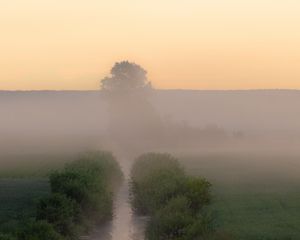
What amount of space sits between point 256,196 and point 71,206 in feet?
47.8

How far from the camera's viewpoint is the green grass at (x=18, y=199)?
3517 centimetres

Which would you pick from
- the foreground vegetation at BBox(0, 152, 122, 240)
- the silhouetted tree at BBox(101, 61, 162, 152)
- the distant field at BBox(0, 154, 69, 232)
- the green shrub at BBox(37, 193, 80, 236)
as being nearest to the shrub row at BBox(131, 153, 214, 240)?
the foreground vegetation at BBox(0, 152, 122, 240)

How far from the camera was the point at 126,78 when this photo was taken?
129375mm

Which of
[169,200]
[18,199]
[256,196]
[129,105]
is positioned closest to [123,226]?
[169,200]

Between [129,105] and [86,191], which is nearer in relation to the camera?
[86,191]

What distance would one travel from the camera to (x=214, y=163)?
270 feet

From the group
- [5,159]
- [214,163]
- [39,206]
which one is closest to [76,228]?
[39,206]

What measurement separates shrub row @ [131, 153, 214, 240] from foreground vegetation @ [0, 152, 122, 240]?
233 centimetres

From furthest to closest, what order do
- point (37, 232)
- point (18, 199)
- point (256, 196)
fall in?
1. point (256, 196)
2. point (18, 199)
3. point (37, 232)

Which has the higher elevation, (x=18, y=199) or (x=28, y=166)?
(x=18, y=199)

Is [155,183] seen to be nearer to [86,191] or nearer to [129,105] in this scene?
[86,191]

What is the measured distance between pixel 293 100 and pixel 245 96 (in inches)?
510

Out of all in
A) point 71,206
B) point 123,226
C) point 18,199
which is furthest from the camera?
point 18,199

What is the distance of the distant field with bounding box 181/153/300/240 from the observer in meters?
34.5
